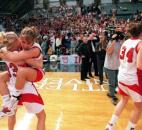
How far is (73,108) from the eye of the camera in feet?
20.8

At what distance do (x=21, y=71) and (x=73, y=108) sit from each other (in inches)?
113

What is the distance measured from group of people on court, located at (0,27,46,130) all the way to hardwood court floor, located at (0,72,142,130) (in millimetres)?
1304

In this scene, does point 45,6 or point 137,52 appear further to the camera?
point 45,6

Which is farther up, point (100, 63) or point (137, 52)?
point (137, 52)

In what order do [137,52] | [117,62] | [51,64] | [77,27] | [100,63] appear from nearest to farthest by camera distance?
[137,52]
[117,62]
[100,63]
[51,64]
[77,27]

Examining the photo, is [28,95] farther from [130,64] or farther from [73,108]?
[73,108]

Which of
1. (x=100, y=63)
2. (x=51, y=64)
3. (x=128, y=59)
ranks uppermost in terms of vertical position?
(x=128, y=59)

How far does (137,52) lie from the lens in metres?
4.31

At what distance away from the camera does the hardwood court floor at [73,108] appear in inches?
207

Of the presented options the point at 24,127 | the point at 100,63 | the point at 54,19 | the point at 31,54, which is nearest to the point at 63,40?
the point at 54,19

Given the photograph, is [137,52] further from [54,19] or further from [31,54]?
[54,19]

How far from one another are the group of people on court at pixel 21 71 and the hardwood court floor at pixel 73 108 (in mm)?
1304

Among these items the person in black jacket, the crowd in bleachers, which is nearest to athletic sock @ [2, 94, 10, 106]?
the person in black jacket

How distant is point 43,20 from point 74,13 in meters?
2.12
